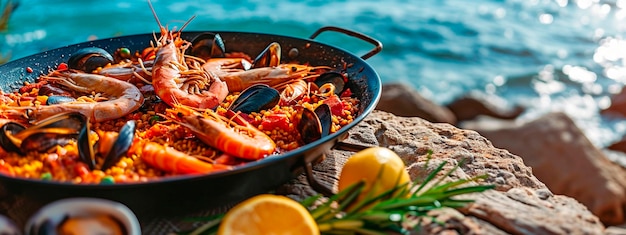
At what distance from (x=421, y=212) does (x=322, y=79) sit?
1.33 m

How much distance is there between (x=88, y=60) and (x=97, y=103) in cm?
67

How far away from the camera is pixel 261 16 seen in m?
13.4

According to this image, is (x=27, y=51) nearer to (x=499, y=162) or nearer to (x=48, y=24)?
(x=48, y=24)

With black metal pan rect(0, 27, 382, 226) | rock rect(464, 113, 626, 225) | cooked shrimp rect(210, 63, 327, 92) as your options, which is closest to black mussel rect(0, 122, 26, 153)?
black metal pan rect(0, 27, 382, 226)

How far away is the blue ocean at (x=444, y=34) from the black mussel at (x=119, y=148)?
29.1 feet

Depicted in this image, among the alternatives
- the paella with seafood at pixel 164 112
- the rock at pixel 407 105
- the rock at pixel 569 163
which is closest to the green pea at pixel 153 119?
the paella with seafood at pixel 164 112

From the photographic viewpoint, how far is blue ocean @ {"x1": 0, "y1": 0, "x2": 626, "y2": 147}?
11312mm

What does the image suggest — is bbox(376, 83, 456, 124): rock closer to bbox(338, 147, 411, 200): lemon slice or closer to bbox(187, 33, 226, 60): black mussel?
bbox(187, 33, 226, 60): black mussel

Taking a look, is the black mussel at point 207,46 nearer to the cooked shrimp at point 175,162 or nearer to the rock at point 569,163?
the cooked shrimp at point 175,162

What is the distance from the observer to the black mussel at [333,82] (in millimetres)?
3285

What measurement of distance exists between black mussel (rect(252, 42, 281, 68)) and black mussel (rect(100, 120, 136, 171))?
126 cm

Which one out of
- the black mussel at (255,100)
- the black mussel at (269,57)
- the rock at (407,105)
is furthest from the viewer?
the rock at (407,105)

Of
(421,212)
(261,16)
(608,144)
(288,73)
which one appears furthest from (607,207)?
(261,16)

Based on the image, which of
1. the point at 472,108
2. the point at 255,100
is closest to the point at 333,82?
the point at 255,100
